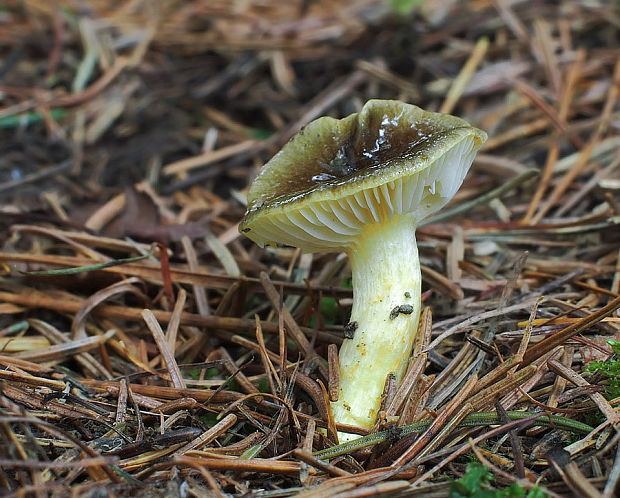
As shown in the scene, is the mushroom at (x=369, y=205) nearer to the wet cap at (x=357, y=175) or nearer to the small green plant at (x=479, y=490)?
the wet cap at (x=357, y=175)

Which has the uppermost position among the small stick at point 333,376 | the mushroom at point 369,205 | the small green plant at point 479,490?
the mushroom at point 369,205

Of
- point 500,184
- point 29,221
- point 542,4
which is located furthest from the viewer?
point 542,4

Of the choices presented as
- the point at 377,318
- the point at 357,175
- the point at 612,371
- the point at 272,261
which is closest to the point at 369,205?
the point at 357,175

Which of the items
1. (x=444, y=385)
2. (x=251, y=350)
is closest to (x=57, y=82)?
(x=251, y=350)

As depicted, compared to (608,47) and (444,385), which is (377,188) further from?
(608,47)

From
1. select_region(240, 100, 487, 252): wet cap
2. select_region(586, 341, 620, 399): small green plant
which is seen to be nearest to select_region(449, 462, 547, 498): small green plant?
select_region(586, 341, 620, 399): small green plant

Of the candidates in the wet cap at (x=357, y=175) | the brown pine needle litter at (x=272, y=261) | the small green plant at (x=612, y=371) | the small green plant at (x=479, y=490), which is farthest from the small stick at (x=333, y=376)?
the small green plant at (x=612, y=371)

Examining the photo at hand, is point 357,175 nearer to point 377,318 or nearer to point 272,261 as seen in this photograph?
point 377,318
